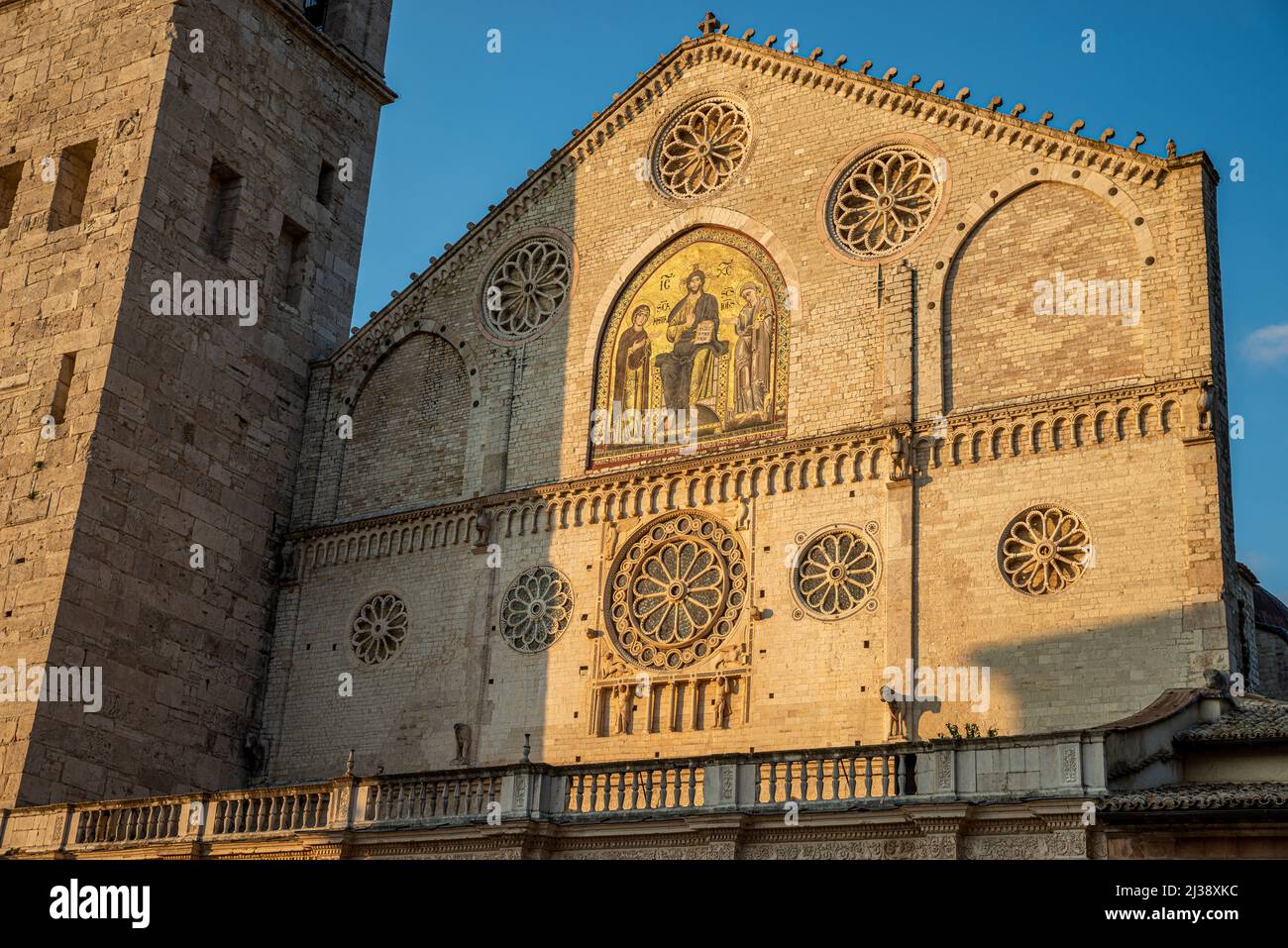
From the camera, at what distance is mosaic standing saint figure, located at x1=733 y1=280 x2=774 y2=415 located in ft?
77.3

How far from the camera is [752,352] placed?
23.9 meters

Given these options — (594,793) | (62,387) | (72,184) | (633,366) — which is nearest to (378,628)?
(633,366)

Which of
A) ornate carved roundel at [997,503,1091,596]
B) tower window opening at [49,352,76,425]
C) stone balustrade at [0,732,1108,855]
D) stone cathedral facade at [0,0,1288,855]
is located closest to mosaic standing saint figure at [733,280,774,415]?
stone cathedral facade at [0,0,1288,855]

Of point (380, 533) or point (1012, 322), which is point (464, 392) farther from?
point (1012, 322)

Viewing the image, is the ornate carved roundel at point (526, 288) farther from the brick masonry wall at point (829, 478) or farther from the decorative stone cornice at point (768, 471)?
the decorative stone cornice at point (768, 471)

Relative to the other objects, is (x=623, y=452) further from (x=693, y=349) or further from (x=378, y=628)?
(x=378, y=628)

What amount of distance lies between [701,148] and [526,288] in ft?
12.5

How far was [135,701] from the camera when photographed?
79.4ft

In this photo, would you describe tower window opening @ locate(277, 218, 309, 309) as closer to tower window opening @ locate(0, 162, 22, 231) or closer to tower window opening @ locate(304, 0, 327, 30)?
tower window opening @ locate(0, 162, 22, 231)

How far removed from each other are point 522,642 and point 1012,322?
874cm

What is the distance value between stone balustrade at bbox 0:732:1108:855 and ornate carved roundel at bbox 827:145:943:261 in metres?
8.75

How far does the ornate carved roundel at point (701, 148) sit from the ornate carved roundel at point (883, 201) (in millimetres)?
2170
